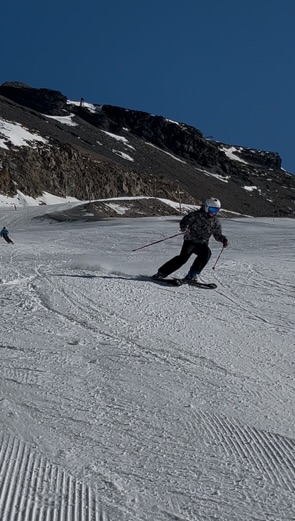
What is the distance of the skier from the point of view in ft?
35.0

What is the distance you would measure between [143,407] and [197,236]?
6633mm

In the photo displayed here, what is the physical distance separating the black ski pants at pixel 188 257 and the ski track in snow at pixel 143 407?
172 cm

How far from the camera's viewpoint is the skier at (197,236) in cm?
1068

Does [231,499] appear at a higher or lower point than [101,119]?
lower

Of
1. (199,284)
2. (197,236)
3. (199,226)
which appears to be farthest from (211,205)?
(199,284)

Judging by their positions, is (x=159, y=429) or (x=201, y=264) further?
(x=201, y=264)

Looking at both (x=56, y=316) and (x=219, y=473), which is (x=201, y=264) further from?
(x=219, y=473)

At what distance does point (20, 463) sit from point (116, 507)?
673mm

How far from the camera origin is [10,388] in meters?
4.67

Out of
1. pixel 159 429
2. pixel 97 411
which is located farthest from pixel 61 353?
pixel 159 429

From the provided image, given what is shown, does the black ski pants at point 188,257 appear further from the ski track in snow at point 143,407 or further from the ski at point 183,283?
the ski track in snow at point 143,407

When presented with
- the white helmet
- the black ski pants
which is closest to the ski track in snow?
the black ski pants

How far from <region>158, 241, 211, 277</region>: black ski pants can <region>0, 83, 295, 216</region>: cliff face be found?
5872cm

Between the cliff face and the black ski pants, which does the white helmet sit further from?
the cliff face
